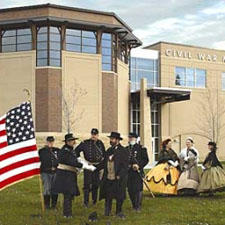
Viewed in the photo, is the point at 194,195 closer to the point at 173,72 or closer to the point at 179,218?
the point at 179,218

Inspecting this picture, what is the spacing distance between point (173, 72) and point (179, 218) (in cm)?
4392

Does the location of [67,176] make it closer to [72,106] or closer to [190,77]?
[72,106]

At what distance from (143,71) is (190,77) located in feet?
19.3

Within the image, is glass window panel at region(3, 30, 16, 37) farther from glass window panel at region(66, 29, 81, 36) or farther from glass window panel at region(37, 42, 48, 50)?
glass window panel at region(66, 29, 81, 36)

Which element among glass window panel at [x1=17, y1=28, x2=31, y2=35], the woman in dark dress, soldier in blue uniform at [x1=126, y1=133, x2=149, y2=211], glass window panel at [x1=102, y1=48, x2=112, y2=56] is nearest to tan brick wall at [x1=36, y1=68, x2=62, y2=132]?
glass window panel at [x1=17, y1=28, x2=31, y2=35]

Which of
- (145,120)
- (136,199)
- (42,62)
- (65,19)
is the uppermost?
(65,19)

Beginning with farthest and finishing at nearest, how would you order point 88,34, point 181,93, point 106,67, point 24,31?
point 181,93, point 106,67, point 88,34, point 24,31

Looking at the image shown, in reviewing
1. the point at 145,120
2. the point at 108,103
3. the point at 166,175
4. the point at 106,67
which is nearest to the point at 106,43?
the point at 106,67

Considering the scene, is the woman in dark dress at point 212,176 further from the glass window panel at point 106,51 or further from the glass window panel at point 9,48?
the glass window panel at point 9,48

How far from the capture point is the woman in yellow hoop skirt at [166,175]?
A: 15414mm

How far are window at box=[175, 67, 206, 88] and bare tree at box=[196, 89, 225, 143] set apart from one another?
1.32m

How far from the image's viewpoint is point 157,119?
174 feet

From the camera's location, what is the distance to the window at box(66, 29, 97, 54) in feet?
139

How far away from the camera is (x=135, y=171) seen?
1281cm
